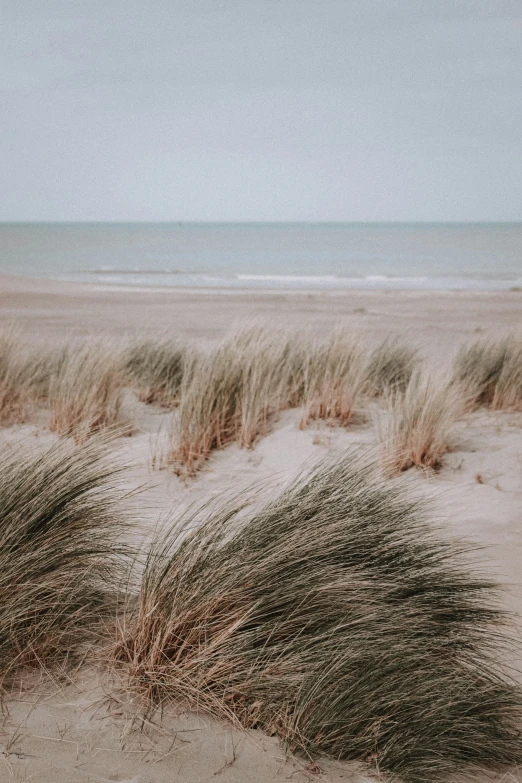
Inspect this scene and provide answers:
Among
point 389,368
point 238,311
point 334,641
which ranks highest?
point 238,311

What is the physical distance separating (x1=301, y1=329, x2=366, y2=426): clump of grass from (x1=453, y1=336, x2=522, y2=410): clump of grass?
3.12 ft

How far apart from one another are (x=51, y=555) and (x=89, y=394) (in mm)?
3139

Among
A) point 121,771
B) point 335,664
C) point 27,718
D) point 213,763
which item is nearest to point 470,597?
point 335,664

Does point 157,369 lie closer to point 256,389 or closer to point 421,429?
point 256,389

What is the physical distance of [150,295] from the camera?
68.9 ft

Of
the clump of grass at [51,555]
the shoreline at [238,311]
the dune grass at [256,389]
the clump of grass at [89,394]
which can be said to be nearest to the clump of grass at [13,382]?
the clump of grass at [89,394]

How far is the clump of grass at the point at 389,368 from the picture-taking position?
654 centimetres

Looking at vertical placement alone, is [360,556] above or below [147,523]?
above

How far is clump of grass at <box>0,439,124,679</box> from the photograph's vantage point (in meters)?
2.25

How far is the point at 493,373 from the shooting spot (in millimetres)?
6664

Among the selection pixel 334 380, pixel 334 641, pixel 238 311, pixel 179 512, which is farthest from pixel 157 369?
pixel 238 311

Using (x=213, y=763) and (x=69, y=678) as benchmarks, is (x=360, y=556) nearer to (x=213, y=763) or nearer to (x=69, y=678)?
(x=213, y=763)

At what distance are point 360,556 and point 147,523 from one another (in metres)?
1.43

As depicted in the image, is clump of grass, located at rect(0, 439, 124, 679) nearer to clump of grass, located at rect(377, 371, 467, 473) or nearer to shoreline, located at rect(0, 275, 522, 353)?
clump of grass, located at rect(377, 371, 467, 473)
